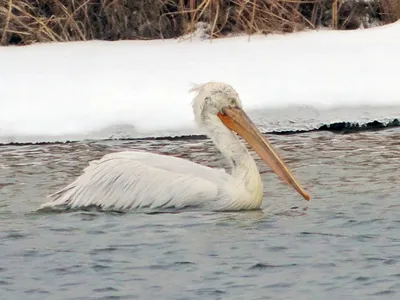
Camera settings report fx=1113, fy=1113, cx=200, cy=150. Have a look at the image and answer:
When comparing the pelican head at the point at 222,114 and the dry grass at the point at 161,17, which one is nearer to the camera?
the pelican head at the point at 222,114

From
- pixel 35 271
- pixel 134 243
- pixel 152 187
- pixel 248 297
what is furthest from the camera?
pixel 152 187

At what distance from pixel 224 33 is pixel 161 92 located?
2239 mm

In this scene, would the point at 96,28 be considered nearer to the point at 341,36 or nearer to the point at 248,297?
the point at 341,36

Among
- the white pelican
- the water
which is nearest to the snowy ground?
the water

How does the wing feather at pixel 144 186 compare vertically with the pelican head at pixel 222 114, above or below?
below

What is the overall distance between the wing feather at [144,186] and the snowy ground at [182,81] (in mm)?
1793

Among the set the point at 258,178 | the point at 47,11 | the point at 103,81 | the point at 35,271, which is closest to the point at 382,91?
the point at 103,81

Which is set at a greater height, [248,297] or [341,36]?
[341,36]

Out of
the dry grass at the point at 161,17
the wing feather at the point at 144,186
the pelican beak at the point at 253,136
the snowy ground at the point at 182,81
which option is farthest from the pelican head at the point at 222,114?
the dry grass at the point at 161,17

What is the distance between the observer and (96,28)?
1097 centimetres

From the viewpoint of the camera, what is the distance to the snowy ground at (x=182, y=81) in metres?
8.24

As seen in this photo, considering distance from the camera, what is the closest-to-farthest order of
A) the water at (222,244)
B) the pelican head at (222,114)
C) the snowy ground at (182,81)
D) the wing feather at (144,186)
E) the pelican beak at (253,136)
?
1. the water at (222,244)
2. the wing feather at (144,186)
3. the pelican beak at (253,136)
4. the pelican head at (222,114)
5. the snowy ground at (182,81)

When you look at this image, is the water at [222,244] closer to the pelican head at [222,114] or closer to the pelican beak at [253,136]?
the pelican beak at [253,136]

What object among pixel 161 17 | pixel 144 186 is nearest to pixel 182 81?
pixel 161 17
